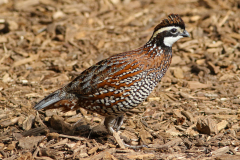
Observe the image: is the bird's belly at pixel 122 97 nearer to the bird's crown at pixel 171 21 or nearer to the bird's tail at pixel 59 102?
the bird's tail at pixel 59 102

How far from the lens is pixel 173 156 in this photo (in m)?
4.76

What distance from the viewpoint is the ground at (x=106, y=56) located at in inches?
199

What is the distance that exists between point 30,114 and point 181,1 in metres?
6.04

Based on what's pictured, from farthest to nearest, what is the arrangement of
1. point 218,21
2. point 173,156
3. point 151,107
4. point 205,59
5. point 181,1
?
point 181,1 < point 218,21 < point 205,59 < point 151,107 < point 173,156

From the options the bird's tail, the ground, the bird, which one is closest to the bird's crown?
the bird

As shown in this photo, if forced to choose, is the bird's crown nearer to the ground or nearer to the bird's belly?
the bird's belly

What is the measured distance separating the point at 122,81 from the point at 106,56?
2974 millimetres

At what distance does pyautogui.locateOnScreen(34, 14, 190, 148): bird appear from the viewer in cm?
487

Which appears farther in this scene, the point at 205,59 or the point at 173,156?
the point at 205,59

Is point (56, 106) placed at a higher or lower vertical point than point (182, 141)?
higher

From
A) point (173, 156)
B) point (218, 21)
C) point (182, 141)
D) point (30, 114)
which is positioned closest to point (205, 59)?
point (218, 21)

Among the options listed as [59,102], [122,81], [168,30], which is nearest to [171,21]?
[168,30]

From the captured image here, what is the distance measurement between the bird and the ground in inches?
18.9

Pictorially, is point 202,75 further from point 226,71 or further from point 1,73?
point 1,73
